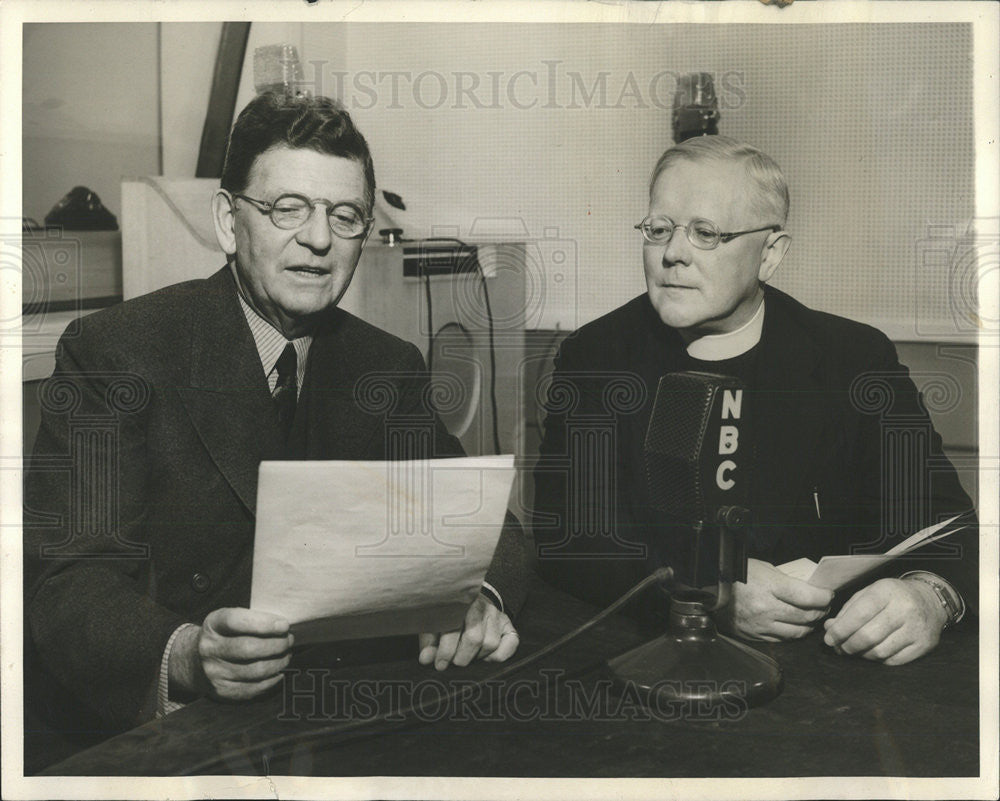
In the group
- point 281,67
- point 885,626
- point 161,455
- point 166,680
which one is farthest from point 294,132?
point 885,626

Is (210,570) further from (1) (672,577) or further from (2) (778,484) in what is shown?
(2) (778,484)

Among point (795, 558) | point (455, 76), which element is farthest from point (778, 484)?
point (455, 76)

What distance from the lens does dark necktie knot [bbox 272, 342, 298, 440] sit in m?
1.15

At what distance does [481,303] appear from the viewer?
1.25 m

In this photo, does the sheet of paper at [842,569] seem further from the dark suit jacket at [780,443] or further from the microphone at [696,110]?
the microphone at [696,110]

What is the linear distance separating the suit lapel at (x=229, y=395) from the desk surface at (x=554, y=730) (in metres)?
0.27

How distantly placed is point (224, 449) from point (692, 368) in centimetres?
62

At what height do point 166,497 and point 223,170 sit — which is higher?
point 223,170

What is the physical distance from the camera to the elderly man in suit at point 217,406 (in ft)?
3.52

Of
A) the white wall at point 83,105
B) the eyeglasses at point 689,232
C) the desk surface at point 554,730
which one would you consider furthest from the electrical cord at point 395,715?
the white wall at point 83,105

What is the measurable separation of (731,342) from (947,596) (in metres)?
0.41

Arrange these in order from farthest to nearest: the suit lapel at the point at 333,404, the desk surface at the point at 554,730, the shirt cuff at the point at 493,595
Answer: the suit lapel at the point at 333,404, the shirt cuff at the point at 493,595, the desk surface at the point at 554,730

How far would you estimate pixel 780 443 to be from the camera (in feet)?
3.96

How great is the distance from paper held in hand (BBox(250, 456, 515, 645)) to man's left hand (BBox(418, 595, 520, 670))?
3.3 inches
